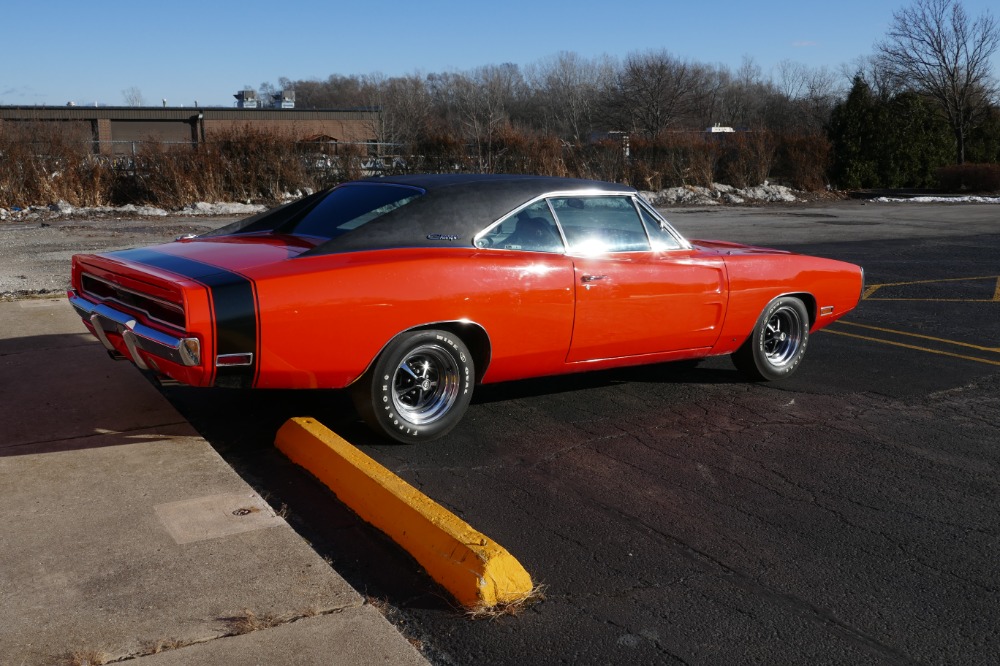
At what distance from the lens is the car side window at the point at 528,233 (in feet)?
18.1

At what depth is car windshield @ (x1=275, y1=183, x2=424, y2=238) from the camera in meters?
5.52

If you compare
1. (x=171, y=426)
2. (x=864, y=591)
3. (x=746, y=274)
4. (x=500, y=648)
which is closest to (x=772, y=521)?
(x=864, y=591)

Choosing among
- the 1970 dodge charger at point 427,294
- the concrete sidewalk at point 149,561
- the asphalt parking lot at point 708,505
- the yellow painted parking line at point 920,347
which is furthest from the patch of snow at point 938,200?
the concrete sidewalk at point 149,561

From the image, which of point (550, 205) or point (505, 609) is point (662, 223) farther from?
point (505, 609)

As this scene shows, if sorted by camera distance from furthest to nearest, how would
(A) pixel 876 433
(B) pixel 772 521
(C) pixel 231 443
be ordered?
(A) pixel 876 433 < (C) pixel 231 443 < (B) pixel 772 521

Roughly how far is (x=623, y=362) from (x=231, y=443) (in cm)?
237

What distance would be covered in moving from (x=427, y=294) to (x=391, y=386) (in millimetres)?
514

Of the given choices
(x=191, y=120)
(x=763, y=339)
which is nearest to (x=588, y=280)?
(x=763, y=339)

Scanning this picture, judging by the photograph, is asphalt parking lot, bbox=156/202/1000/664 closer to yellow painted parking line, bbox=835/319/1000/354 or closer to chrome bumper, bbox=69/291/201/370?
yellow painted parking line, bbox=835/319/1000/354

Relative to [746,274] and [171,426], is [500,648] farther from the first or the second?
[746,274]

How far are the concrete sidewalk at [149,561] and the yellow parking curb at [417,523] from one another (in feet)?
1.11

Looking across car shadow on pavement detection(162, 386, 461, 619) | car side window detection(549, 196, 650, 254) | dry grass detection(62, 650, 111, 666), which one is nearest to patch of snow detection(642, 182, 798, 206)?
car side window detection(549, 196, 650, 254)

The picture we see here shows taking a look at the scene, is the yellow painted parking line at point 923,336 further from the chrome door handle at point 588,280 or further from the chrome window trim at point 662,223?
the chrome door handle at point 588,280

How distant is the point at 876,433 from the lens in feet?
18.6
